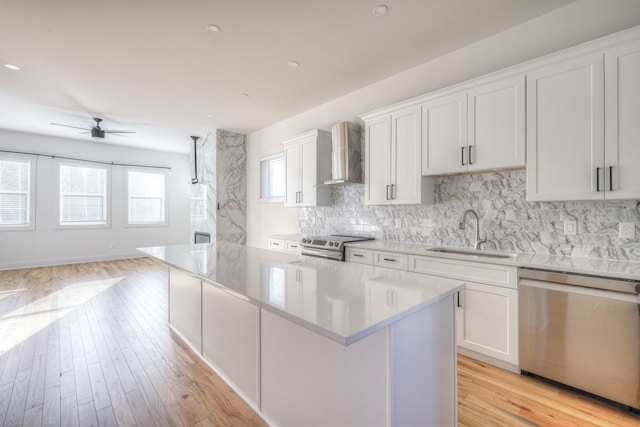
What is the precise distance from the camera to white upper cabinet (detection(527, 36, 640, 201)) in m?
1.83

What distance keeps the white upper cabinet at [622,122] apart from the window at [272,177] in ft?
13.8

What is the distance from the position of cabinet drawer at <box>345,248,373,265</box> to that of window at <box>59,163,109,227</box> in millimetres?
6824

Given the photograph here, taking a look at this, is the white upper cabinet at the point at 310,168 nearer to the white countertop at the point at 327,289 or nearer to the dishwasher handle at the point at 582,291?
the white countertop at the point at 327,289

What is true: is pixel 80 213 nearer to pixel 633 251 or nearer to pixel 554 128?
pixel 554 128

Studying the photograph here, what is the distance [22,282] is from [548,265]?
7392mm

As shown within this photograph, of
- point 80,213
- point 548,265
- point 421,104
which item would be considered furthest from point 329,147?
point 80,213

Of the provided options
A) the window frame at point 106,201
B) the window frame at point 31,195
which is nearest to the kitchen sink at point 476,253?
the window frame at point 106,201

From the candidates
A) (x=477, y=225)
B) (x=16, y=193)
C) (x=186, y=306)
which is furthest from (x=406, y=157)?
(x=16, y=193)

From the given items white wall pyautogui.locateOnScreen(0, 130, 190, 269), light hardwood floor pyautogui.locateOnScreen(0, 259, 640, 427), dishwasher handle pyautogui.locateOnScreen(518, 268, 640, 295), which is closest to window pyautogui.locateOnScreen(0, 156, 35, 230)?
white wall pyautogui.locateOnScreen(0, 130, 190, 269)

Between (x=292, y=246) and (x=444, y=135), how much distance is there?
2.41 meters

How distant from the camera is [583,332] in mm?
1864

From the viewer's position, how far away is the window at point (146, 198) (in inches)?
296

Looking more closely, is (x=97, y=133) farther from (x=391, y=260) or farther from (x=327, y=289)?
(x=327, y=289)

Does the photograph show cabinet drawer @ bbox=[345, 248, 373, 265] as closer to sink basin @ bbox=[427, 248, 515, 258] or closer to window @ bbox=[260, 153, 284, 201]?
sink basin @ bbox=[427, 248, 515, 258]
